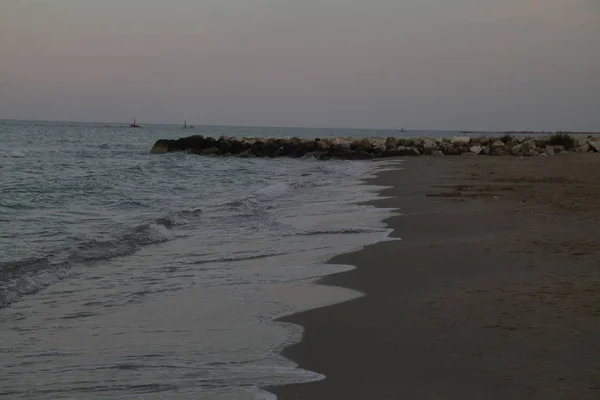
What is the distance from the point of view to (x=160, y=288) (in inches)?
260

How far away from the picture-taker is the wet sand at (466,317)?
3654 millimetres

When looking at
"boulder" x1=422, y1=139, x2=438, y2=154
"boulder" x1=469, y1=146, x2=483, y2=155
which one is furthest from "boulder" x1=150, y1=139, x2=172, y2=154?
"boulder" x1=469, y1=146, x2=483, y2=155

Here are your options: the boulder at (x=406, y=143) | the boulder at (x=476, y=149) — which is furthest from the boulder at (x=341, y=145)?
the boulder at (x=476, y=149)

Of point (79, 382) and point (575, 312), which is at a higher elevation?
point (575, 312)

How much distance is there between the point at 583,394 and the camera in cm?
336

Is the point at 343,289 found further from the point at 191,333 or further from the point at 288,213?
the point at 288,213

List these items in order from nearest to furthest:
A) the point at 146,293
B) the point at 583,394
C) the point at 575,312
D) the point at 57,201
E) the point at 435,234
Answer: the point at 583,394
the point at 575,312
the point at 146,293
the point at 435,234
the point at 57,201

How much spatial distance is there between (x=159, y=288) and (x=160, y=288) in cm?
1

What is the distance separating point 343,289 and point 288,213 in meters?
6.74

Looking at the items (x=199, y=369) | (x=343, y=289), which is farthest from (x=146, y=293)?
(x=199, y=369)

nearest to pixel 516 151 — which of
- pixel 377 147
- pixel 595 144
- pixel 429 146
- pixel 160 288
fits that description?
pixel 595 144

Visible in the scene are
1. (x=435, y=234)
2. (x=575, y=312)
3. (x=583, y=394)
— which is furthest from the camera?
(x=435, y=234)

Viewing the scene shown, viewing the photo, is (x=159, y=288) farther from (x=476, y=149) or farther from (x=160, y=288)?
(x=476, y=149)

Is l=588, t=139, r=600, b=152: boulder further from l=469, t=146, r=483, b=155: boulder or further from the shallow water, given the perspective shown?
the shallow water
